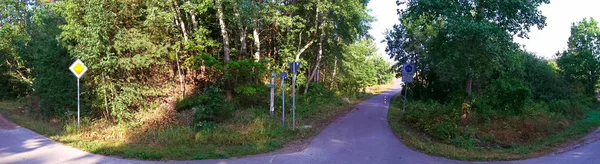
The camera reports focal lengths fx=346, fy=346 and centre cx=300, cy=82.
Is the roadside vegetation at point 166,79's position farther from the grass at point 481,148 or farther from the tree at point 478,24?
the tree at point 478,24

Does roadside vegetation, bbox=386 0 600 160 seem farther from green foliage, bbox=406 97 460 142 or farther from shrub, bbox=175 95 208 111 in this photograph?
shrub, bbox=175 95 208 111

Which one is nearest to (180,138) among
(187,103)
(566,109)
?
(187,103)

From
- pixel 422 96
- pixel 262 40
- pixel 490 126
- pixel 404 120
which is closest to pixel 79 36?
pixel 262 40

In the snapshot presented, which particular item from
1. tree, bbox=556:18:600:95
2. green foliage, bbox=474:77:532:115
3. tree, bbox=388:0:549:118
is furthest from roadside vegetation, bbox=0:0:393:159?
tree, bbox=556:18:600:95

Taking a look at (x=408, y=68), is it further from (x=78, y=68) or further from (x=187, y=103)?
(x=78, y=68)

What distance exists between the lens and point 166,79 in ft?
49.1

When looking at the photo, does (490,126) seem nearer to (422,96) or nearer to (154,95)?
(154,95)

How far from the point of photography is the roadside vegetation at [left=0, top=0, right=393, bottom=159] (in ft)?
31.5

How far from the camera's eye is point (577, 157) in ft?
27.9

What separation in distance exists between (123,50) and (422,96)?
71.0 ft

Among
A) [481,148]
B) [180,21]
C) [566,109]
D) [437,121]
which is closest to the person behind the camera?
[481,148]

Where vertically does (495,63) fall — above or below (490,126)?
above

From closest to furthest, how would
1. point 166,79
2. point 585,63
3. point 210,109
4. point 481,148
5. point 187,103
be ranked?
point 481,148, point 210,109, point 187,103, point 166,79, point 585,63

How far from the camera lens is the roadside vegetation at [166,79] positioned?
31.5 ft
